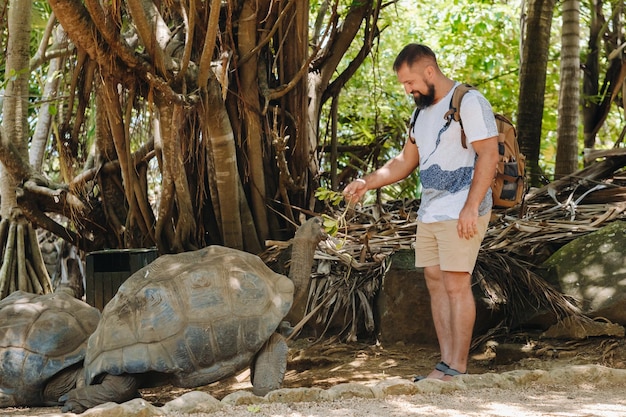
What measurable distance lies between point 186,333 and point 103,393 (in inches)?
23.9

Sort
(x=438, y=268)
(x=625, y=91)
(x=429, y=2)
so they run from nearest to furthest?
(x=438, y=268) < (x=625, y=91) < (x=429, y=2)

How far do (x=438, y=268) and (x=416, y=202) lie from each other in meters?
3.53

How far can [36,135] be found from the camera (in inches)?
373

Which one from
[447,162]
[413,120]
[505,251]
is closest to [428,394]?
[447,162]

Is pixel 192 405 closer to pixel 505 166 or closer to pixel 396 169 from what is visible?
pixel 396 169

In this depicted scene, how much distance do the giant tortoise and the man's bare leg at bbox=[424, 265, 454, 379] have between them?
0.93m

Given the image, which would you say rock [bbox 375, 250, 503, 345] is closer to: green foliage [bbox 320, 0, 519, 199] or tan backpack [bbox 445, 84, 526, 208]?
tan backpack [bbox 445, 84, 526, 208]

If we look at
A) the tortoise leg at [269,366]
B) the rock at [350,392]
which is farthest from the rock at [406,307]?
the rock at [350,392]

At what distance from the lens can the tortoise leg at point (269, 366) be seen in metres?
4.84

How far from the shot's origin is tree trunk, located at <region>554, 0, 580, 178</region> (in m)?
9.06

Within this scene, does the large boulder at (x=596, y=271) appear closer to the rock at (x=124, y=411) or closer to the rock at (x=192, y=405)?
the rock at (x=192, y=405)

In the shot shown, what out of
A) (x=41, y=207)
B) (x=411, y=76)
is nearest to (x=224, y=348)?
(x=411, y=76)

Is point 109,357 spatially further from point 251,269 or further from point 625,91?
point 625,91

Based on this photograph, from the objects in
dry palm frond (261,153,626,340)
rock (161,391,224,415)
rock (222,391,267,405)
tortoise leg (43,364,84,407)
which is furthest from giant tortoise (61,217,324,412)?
dry palm frond (261,153,626,340)
